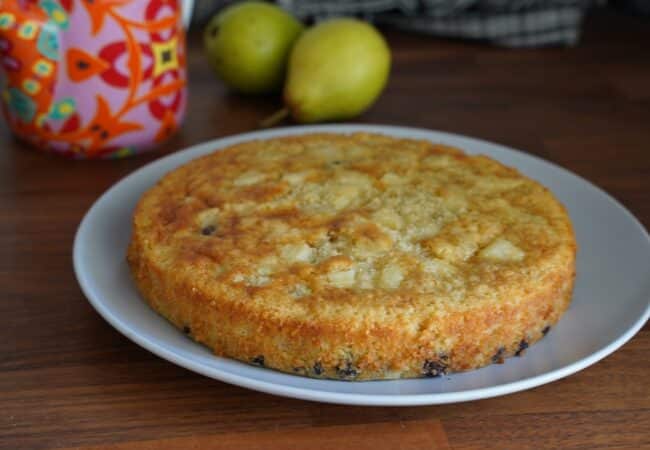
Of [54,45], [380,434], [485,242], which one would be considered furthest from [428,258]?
[54,45]

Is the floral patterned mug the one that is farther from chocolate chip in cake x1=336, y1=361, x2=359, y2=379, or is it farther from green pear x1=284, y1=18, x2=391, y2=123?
chocolate chip in cake x1=336, y1=361, x2=359, y2=379

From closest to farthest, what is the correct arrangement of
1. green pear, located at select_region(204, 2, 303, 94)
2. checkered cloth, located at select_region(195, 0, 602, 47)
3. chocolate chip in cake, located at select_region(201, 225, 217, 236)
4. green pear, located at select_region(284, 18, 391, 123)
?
chocolate chip in cake, located at select_region(201, 225, 217, 236) < green pear, located at select_region(284, 18, 391, 123) < green pear, located at select_region(204, 2, 303, 94) < checkered cloth, located at select_region(195, 0, 602, 47)

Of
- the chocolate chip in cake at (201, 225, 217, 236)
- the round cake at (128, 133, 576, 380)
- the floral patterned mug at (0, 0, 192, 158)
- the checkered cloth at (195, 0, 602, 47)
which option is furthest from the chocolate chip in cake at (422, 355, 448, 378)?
the checkered cloth at (195, 0, 602, 47)

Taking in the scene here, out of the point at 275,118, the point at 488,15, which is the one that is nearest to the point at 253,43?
the point at 275,118

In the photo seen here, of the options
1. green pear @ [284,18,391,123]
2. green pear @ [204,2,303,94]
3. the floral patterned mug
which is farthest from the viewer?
green pear @ [204,2,303,94]

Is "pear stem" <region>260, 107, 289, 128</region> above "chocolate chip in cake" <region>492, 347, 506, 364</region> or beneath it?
beneath

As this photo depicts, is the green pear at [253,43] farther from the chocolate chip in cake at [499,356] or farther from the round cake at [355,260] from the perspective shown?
the chocolate chip in cake at [499,356]
